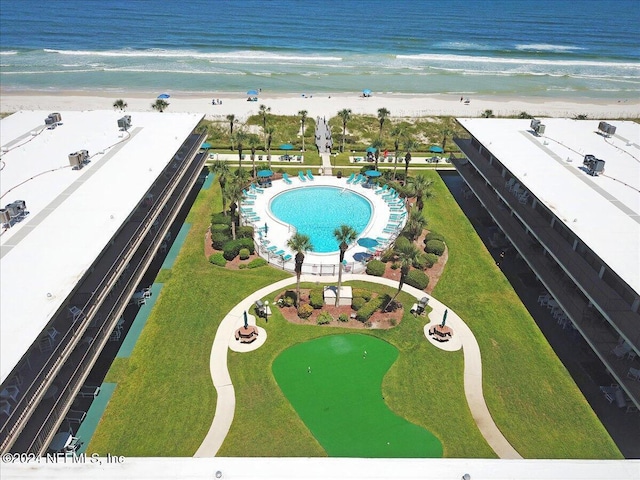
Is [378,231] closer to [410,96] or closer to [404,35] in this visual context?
[410,96]

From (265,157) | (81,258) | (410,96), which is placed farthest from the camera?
(410,96)

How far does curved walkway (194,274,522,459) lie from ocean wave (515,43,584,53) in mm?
144303

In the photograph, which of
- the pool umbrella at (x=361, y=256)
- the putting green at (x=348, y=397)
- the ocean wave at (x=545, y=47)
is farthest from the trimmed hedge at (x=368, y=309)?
the ocean wave at (x=545, y=47)

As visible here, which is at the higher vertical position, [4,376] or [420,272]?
[4,376]

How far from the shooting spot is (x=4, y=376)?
2031cm

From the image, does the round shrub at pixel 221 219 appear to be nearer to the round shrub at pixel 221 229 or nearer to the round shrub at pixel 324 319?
the round shrub at pixel 221 229

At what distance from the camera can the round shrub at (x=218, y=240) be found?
44.9m

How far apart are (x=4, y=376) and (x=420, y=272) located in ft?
103

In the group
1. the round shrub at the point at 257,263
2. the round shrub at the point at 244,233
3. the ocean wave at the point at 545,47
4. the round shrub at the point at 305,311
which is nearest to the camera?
the round shrub at the point at 305,311

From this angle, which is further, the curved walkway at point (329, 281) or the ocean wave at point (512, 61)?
the ocean wave at point (512, 61)

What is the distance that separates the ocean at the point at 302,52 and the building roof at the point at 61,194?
60125 mm

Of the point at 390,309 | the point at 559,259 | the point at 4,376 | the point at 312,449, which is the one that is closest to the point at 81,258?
the point at 4,376

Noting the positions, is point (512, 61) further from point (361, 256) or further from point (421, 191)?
point (361, 256)

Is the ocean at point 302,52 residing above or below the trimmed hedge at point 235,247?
above
